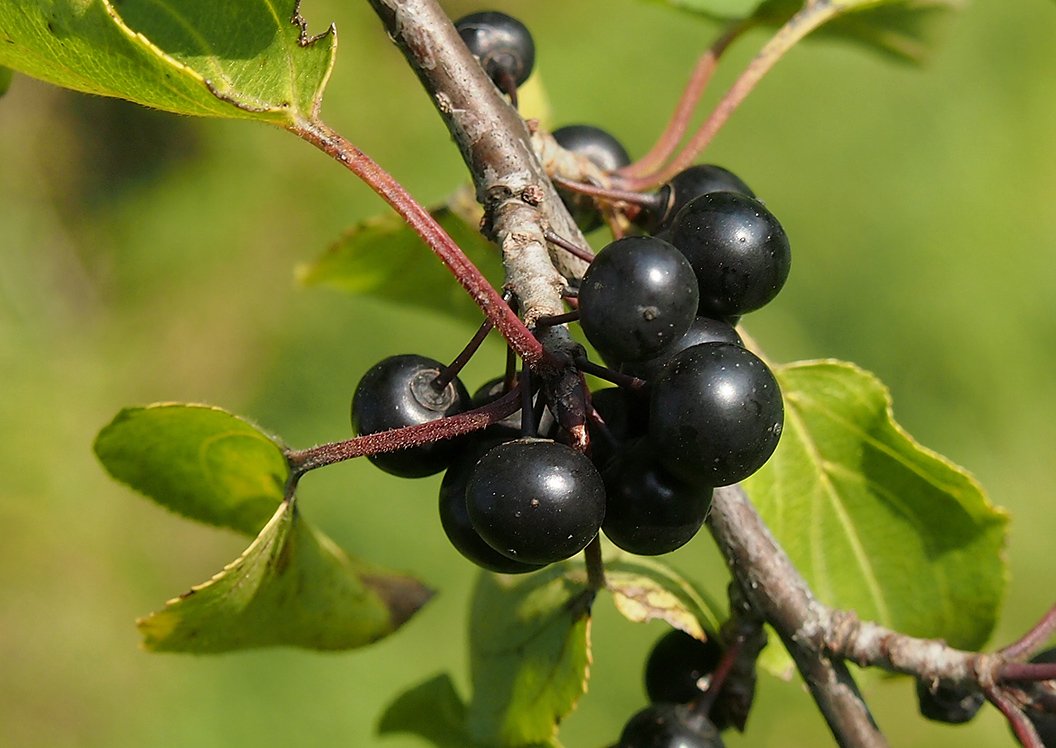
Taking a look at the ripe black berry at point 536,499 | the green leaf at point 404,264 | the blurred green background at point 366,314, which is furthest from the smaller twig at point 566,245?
the blurred green background at point 366,314

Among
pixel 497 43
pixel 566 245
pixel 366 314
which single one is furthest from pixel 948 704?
pixel 366 314

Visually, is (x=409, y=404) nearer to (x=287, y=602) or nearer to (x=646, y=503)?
(x=646, y=503)

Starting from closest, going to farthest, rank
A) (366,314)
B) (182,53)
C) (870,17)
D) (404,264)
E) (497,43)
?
(182,53) < (497,43) < (404,264) < (870,17) < (366,314)

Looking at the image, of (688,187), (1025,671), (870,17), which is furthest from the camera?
(870,17)

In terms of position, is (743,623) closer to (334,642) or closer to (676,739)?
(676,739)

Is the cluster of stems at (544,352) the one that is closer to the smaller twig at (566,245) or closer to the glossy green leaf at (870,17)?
the smaller twig at (566,245)

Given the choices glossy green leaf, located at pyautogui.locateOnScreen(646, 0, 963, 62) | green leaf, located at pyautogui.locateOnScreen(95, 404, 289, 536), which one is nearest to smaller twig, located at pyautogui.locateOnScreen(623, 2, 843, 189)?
glossy green leaf, located at pyautogui.locateOnScreen(646, 0, 963, 62)

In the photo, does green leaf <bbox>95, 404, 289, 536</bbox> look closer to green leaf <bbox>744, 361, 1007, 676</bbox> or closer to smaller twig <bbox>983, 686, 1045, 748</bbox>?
green leaf <bbox>744, 361, 1007, 676</bbox>
